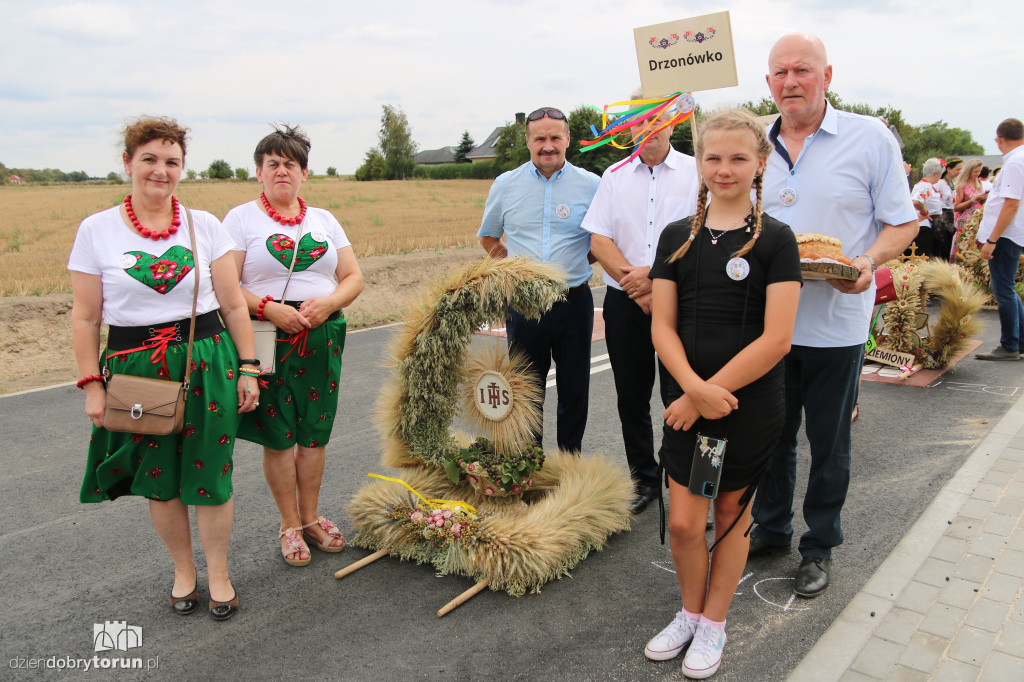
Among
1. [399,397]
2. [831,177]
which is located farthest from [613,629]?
[831,177]

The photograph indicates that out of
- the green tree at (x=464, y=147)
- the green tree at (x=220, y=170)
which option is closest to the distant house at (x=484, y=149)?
the green tree at (x=464, y=147)

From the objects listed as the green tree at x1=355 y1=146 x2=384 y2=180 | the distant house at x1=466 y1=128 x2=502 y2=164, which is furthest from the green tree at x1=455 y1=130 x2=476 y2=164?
the green tree at x1=355 y1=146 x2=384 y2=180

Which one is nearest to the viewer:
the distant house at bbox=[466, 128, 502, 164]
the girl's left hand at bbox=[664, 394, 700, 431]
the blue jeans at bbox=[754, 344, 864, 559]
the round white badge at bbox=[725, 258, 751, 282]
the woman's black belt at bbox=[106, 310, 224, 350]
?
the round white badge at bbox=[725, 258, 751, 282]

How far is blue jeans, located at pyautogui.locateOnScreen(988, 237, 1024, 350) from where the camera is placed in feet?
22.6

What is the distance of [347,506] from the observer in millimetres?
3725

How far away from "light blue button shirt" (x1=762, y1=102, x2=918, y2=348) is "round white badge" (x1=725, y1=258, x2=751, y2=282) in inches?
28.3

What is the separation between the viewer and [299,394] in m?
3.36

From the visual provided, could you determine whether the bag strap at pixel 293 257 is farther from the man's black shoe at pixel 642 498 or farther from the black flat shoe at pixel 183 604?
the man's black shoe at pixel 642 498

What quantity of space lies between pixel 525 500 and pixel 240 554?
1.53m

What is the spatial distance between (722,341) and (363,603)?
1.98 metres

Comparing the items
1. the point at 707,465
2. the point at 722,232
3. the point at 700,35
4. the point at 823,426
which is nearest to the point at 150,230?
the point at 722,232

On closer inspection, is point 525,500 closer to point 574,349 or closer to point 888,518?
point 574,349

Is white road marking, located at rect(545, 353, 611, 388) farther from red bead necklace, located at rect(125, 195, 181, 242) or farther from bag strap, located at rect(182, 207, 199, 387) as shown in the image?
red bead necklace, located at rect(125, 195, 181, 242)

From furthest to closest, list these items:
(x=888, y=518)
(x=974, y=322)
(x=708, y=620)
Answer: (x=974, y=322) → (x=888, y=518) → (x=708, y=620)
